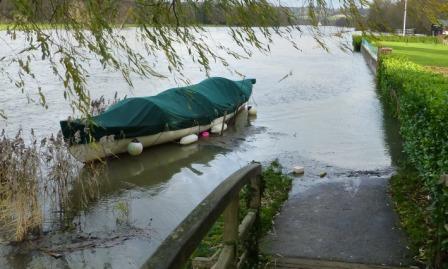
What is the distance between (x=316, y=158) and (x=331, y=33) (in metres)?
10.5

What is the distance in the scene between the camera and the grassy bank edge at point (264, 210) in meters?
5.50

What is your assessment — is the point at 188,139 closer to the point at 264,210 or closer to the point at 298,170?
the point at 298,170

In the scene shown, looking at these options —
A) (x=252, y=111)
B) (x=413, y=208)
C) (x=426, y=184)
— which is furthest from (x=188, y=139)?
(x=426, y=184)

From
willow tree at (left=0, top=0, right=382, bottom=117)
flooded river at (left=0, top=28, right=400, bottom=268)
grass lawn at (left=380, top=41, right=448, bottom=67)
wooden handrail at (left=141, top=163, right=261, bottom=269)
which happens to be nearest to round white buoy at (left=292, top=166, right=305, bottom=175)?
flooded river at (left=0, top=28, right=400, bottom=268)

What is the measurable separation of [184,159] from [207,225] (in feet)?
40.0

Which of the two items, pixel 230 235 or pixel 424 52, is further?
pixel 424 52

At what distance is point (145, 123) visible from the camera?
14820mm

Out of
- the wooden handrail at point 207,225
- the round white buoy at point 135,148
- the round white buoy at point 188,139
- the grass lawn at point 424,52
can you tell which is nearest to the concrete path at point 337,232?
the wooden handrail at point 207,225

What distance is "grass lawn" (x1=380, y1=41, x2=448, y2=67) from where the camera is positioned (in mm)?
27400

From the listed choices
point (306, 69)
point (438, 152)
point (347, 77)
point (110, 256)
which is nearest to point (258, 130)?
point (110, 256)

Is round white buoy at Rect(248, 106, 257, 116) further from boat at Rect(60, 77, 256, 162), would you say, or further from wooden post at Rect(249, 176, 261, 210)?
wooden post at Rect(249, 176, 261, 210)

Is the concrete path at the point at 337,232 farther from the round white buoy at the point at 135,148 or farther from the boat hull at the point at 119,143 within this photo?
the round white buoy at the point at 135,148

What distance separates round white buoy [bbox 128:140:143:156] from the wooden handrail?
34.0ft

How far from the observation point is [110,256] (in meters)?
8.29
